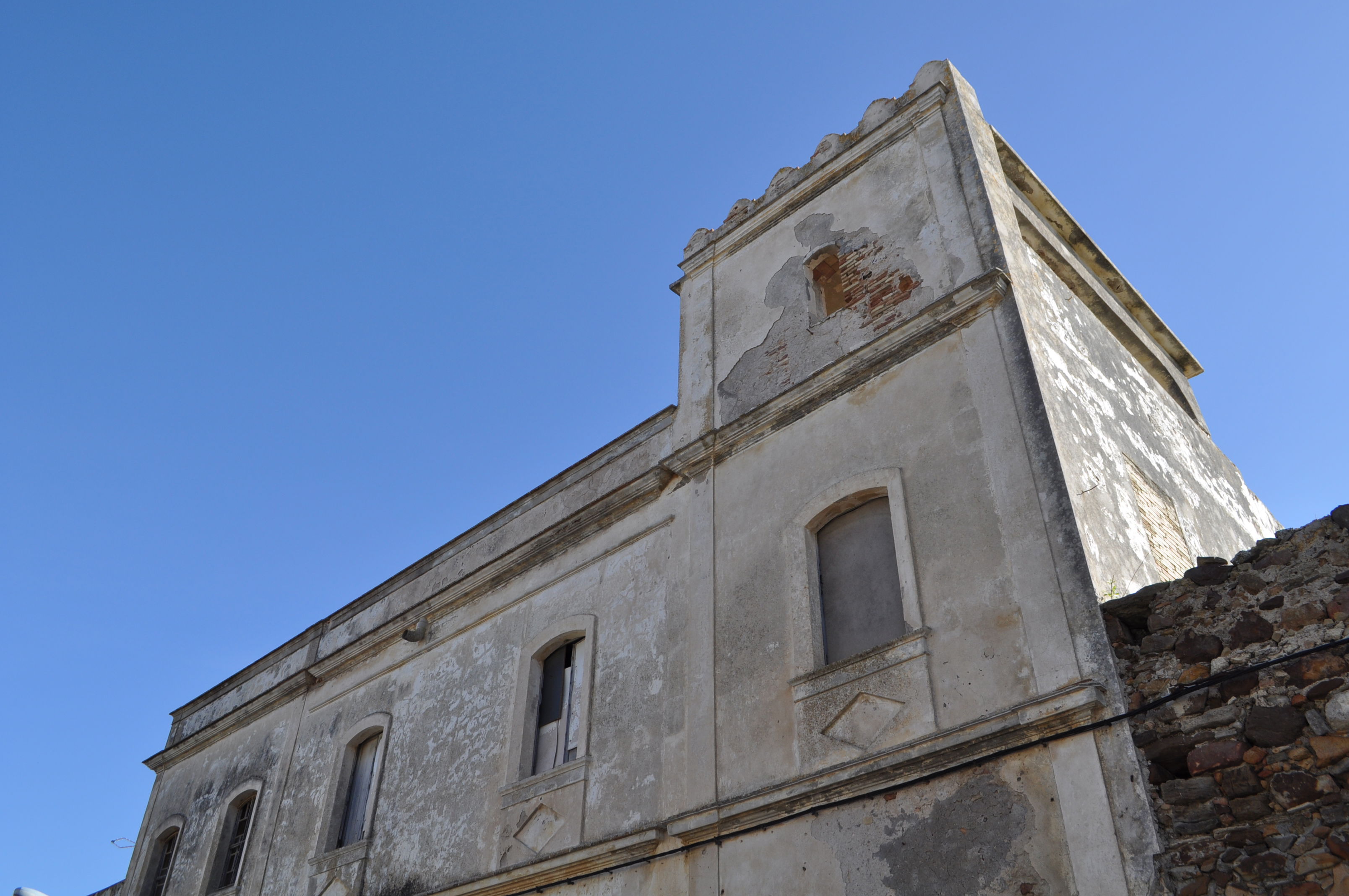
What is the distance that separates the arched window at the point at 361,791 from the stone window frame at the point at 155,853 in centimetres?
398

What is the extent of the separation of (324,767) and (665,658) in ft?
18.6

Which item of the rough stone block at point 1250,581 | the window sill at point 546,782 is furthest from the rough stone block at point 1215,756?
the window sill at point 546,782

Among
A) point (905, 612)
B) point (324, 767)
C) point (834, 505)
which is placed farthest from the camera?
point (324, 767)

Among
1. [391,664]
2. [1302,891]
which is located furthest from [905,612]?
[391,664]

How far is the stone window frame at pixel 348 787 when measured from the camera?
11438mm

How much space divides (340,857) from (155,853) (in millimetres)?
5533

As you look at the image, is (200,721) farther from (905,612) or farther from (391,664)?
(905,612)

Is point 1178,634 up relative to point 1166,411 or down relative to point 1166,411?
down

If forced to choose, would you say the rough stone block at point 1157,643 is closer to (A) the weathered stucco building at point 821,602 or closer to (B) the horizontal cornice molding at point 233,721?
(A) the weathered stucco building at point 821,602

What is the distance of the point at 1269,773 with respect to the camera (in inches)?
218

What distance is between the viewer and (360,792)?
12.2m

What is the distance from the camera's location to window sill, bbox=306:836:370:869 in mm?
11266

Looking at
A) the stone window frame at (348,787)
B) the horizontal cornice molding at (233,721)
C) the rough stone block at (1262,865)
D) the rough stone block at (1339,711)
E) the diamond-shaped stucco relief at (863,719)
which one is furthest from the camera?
the horizontal cornice molding at (233,721)

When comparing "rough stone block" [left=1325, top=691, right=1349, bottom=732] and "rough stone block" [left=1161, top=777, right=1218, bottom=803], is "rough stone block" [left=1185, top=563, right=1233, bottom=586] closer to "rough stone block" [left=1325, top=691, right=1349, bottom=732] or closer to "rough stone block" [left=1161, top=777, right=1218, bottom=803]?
"rough stone block" [left=1325, top=691, right=1349, bottom=732]
